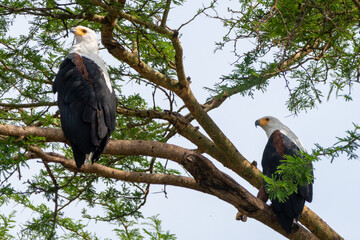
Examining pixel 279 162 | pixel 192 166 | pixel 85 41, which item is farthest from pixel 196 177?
pixel 85 41

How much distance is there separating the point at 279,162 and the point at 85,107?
1822 mm

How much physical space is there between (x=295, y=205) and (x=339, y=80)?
108 cm

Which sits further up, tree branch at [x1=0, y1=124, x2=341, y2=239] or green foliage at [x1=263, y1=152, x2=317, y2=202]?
tree branch at [x1=0, y1=124, x2=341, y2=239]

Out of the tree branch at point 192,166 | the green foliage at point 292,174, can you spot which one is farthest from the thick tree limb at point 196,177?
the green foliage at point 292,174

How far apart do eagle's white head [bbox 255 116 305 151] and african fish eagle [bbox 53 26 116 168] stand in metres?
2.02

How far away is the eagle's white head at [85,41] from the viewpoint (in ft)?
13.6

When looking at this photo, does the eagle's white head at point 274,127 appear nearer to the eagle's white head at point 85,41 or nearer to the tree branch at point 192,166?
the tree branch at point 192,166

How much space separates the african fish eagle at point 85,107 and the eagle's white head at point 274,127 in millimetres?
2016

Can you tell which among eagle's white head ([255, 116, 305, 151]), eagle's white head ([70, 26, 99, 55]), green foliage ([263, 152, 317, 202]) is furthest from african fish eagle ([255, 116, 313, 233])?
eagle's white head ([70, 26, 99, 55])

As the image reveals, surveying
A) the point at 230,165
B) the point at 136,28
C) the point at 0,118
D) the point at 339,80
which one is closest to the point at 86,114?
the point at 136,28

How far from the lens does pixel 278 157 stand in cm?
441

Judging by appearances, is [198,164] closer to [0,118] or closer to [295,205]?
[295,205]

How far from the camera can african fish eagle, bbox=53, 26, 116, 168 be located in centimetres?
341

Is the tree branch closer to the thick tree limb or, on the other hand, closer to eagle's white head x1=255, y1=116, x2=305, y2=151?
the thick tree limb
